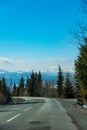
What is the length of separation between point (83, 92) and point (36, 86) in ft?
367

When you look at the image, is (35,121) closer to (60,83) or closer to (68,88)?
(68,88)

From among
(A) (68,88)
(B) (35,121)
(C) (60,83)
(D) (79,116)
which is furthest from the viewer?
(C) (60,83)

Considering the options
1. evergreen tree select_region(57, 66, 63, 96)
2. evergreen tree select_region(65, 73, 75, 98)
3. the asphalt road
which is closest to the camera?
the asphalt road

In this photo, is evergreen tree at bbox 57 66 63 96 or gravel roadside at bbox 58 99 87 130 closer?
gravel roadside at bbox 58 99 87 130

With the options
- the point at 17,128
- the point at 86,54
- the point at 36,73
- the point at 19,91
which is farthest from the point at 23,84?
the point at 17,128

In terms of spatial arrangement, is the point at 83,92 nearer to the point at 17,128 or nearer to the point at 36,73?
the point at 17,128

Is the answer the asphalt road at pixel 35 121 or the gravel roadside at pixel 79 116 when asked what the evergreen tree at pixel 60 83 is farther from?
the asphalt road at pixel 35 121

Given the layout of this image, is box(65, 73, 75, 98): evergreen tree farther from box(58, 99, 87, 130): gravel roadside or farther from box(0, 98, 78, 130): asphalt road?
box(0, 98, 78, 130): asphalt road

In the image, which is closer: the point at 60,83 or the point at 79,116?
the point at 79,116

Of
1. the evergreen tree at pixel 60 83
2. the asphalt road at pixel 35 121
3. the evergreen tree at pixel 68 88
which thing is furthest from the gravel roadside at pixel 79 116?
the evergreen tree at pixel 60 83

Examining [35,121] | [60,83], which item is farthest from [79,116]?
[60,83]

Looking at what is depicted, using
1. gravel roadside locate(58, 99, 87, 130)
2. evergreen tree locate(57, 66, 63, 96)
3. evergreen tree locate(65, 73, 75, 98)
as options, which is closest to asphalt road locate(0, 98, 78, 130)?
gravel roadside locate(58, 99, 87, 130)

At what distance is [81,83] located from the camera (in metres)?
48.7

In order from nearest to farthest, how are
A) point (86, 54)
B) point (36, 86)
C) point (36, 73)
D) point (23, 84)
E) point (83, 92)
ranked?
point (86, 54), point (83, 92), point (36, 86), point (36, 73), point (23, 84)
